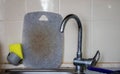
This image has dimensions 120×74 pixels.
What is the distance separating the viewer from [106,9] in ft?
3.91

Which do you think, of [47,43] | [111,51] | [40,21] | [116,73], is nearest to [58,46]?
[47,43]

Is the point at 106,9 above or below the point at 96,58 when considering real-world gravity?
above

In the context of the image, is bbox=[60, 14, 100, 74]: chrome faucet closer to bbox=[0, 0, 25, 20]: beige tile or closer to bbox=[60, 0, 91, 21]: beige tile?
bbox=[60, 0, 91, 21]: beige tile

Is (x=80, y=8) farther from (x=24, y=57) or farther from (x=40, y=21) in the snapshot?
(x=24, y=57)

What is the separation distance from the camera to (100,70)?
903 mm

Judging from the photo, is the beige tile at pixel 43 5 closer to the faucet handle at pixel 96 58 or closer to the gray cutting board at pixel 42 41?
the gray cutting board at pixel 42 41

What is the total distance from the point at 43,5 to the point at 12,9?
0.56 feet

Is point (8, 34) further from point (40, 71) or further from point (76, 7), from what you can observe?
point (76, 7)

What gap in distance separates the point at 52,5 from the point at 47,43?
0.69ft

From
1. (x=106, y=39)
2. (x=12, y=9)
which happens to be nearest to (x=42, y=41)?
(x=12, y=9)

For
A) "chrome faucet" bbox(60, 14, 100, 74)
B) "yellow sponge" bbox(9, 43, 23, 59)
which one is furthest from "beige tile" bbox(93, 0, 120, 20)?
"yellow sponge" bbox(9, 43, 23, 59)

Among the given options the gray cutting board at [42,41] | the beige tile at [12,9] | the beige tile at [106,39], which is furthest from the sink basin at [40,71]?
the beige tile at [12,9]

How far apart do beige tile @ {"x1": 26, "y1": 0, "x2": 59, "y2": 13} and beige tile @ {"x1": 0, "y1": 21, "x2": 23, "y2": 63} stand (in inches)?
4.1

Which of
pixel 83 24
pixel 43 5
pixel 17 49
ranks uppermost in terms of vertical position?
pixel 43 5
